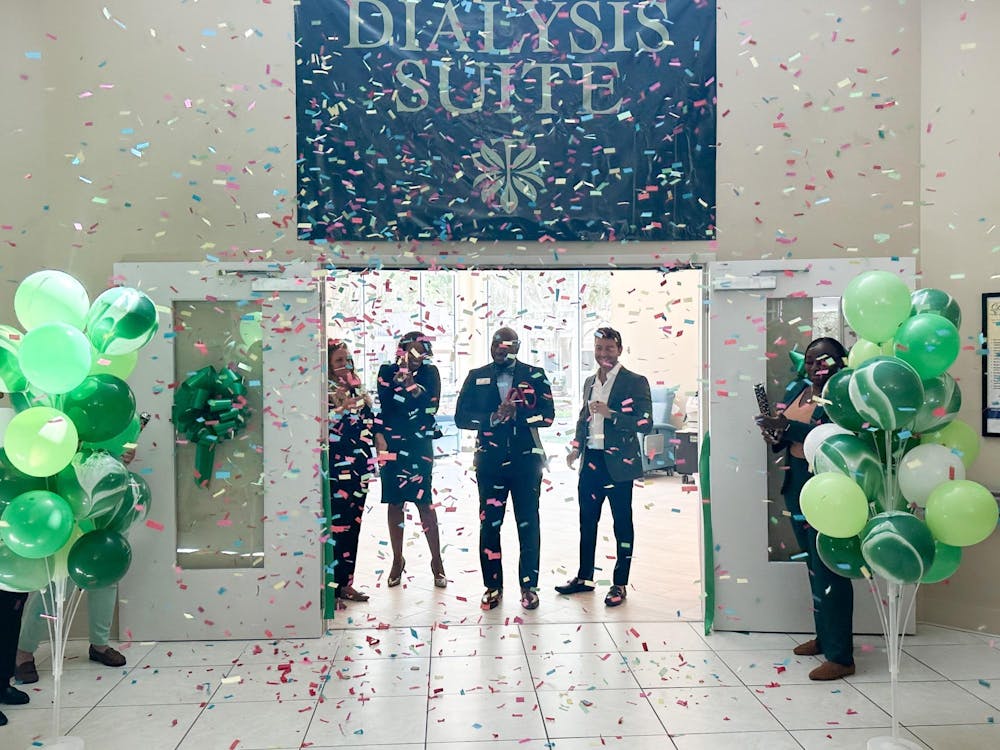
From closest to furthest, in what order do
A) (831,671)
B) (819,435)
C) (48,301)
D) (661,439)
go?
(48,301)
(819,435)
(831,671)
(661,439)

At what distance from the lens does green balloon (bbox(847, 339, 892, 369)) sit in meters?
3.33

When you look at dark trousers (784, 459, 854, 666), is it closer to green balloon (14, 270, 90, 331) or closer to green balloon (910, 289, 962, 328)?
green balloon (910, 289, 962, 328)

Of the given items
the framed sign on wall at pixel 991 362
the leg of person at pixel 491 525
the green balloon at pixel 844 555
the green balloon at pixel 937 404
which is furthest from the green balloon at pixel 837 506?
the leg of person at pixel 491 525

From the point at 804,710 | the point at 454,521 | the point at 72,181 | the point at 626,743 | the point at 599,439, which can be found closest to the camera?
the point at 626,743

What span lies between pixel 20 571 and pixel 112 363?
838 mm

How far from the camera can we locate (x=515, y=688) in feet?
12.7

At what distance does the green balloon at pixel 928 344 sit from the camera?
309 cm

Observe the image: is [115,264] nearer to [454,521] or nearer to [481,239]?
[481,239]

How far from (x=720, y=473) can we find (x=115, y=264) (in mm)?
3490

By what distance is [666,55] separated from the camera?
470cm

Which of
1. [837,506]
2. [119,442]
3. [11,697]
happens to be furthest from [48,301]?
[837,506]

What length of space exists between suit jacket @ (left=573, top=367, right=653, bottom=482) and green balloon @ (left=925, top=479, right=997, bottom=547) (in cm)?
219

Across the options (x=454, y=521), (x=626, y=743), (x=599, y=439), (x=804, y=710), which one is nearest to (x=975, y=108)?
(x=599, y=439)

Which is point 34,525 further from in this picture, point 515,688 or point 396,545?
point 396,545
